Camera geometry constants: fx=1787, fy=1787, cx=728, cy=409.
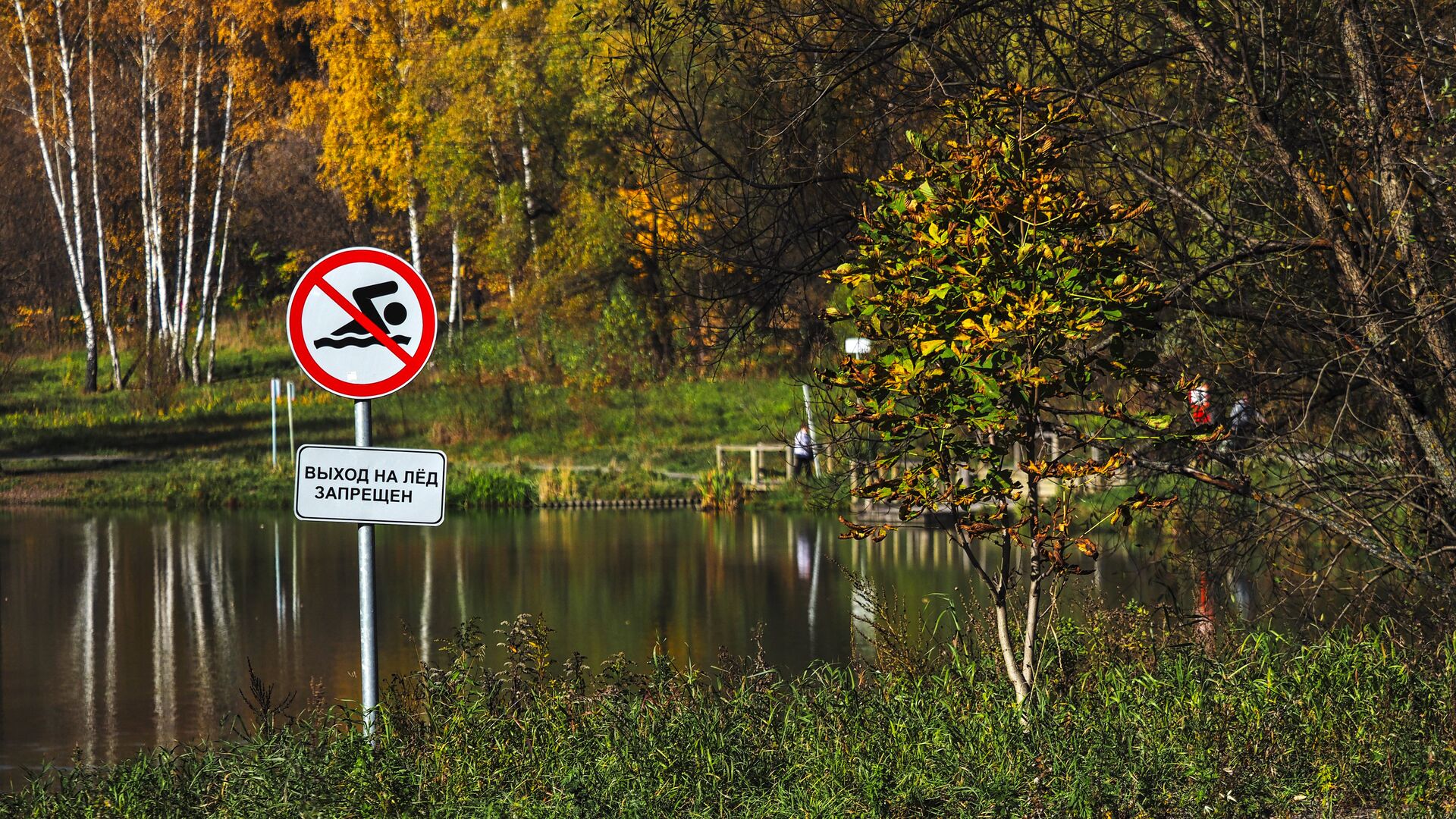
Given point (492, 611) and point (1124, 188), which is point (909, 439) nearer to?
point (1124, 188)

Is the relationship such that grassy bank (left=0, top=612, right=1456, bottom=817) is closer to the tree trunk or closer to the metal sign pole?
the metal sign pole

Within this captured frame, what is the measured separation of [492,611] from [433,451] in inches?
354

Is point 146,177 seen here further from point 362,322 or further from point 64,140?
point 362,322

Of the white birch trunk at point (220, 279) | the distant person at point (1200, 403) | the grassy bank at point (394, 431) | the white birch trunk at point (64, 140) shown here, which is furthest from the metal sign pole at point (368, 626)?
the white birch trunk at point (220, 279)

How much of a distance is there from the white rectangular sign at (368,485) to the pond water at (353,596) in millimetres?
1014

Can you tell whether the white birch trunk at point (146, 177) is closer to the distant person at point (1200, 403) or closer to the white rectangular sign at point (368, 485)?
the distant person at point (1200, 403)

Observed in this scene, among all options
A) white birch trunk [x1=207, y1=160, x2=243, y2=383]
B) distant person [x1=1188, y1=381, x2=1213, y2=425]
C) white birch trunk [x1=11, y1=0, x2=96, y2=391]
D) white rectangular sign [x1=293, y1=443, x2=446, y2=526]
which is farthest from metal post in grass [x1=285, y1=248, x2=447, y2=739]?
white birch trunk [x1=207, y1=160, x2=243, y2=383]

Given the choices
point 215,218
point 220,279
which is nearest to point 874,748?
point 215,218

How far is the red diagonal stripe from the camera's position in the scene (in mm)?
7332

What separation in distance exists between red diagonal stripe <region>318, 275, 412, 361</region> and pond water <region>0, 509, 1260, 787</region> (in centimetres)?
136

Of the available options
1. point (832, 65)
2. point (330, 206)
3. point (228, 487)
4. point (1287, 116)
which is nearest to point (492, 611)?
point (832, 65)

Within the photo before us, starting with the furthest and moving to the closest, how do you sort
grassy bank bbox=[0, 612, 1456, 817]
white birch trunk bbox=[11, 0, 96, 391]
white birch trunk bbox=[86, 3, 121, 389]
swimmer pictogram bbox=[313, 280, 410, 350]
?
white birch trunk bbox=[86, 3, 121, 389]
white birch trunk bbox=[11, 0, 96, 391]
swimmer pictogram bbox=[313, 280, 410, 350]
grassy bank bbox=[0, 612, 1456, 817]

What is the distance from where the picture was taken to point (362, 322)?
7387 mm

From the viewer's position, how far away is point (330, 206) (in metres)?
57.6
